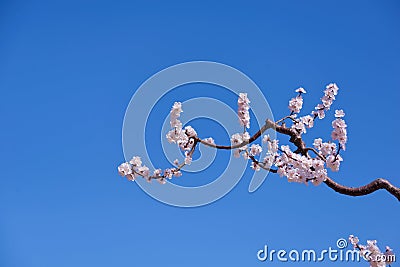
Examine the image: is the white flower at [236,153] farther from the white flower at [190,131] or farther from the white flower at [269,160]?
the white flower at [190,131]

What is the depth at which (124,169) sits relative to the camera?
469 cm

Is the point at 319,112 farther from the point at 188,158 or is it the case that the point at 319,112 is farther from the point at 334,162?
the point at 188,158

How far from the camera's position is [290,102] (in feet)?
15.0

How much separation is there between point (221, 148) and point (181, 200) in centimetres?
150

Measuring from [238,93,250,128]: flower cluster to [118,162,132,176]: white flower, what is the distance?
1.62 m

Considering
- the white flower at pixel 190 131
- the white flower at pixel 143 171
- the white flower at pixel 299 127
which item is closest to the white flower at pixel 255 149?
the white flower at pixel 299 127

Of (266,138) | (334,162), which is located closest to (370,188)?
(334,162)

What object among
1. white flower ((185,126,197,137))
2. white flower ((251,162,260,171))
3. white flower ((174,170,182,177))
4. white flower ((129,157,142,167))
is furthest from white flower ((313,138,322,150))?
white flower ((129,157,142,167))

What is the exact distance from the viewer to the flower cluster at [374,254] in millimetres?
4605

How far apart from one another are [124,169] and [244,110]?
5.77 feet

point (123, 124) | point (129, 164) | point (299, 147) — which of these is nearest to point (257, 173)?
point (299, 147)

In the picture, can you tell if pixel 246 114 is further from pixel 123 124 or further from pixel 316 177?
pixel 123 124

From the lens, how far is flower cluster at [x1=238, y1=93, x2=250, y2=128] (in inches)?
178

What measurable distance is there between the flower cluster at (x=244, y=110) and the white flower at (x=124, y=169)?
162 cm
